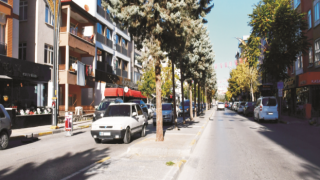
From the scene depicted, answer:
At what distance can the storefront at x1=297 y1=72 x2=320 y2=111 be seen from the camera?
23234mm

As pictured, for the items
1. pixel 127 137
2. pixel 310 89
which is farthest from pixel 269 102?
pixel 127 137

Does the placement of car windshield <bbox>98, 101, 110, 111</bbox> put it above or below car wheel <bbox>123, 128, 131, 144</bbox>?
above

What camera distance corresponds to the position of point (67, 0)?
24.8 metres

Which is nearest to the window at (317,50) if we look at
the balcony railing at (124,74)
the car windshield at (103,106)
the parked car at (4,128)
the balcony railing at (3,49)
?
the car windshield at (103,106)

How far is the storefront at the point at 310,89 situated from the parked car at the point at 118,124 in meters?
17.7

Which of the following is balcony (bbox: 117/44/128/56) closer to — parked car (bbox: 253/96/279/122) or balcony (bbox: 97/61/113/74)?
balcony (bbox: 97/61/113/74)

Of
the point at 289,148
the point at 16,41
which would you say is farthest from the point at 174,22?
the point at 16,41

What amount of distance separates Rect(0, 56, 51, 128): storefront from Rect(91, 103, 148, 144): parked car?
8.72 metres

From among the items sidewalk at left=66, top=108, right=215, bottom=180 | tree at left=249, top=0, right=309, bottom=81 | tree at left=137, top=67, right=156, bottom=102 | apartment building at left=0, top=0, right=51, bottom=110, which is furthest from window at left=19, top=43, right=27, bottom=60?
tree at left=137, top=67, right=156, bottom=102

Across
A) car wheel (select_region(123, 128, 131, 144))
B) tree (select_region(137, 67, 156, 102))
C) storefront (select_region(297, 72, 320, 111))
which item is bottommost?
car wheel (select_region(123, 128, 131, 144))

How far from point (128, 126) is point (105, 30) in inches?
1051

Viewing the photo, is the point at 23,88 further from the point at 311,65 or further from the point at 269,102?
the point at 311,65

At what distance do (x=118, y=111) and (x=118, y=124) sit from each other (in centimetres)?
157

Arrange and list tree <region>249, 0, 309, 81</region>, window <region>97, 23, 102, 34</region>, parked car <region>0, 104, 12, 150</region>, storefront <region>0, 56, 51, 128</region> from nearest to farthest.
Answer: parked car <region>0, 104, 12, 150</region>, storefront <region>0, 56, 51, 128</region>, tree <region>249, 0, 309, 81</region>, window <region>97, 23, 102, 34</region>
